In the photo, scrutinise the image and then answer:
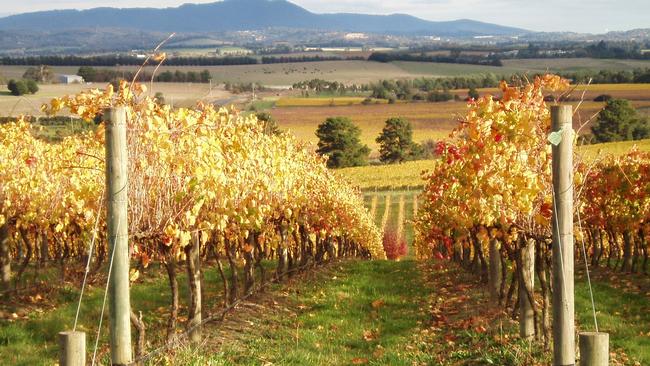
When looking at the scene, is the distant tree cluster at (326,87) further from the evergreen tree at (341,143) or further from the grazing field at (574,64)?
the evergreen tree at (341,143)

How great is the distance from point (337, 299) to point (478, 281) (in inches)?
198

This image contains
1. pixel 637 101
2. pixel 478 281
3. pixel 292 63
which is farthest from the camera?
pixel 292 63

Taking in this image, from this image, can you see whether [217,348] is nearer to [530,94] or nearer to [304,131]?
[530,94]

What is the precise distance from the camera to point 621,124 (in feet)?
240

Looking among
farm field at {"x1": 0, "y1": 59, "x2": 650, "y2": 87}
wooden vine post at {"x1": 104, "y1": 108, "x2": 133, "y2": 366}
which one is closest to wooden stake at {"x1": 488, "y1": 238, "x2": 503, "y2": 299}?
wooden vine post at {"x1": 104, "y1": 108, "x2": 133, "y2": 366}

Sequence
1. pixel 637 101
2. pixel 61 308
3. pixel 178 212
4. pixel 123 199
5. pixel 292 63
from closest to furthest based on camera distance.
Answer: pixel 123 199
pixel 178 212
pixel 61 308
pixel 637 101
pixel 292 63

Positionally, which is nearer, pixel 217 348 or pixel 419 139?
pixel 217 348

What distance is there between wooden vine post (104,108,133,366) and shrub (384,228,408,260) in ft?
125

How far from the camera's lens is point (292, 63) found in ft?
474

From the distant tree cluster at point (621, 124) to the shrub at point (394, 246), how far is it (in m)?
33.6

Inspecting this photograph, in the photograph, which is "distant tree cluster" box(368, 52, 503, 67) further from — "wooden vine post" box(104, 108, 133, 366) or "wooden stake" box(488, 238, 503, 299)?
"wooden vine post" box(104, 108, 133, 366)

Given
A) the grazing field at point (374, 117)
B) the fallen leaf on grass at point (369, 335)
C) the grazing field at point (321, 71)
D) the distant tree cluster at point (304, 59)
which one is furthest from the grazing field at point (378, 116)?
the fallen leaf on grass at point (369, 335)

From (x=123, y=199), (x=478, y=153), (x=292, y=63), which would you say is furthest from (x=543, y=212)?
(x=292, y=63)

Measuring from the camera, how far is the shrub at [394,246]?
146ft
